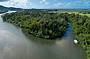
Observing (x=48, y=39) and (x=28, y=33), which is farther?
(x=28, y=33)

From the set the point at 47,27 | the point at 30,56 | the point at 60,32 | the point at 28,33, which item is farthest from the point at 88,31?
the point at 30,56

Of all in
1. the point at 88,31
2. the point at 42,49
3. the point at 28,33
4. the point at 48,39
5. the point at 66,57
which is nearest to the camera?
the point at 66,57

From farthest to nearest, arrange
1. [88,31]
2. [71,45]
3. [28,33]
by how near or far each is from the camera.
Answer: [28,33] < [88,31] < [71,45]

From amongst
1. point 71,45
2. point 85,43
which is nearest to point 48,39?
point 71,45

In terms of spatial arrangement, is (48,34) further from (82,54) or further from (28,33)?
(82,54)

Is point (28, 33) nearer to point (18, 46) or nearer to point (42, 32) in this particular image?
point (42, 32)

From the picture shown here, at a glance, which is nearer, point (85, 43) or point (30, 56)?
point (30, 56)

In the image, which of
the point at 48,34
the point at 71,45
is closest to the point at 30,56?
the point at 71,45

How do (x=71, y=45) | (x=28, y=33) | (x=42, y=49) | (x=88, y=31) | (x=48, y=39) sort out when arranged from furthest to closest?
(x=28, y=33) → (x=88, y=31) → (x=48, y=39) → (x=71, y=45) → (x=42, y=49)

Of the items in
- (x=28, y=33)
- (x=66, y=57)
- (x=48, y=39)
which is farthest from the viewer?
(x=28, y=33)
